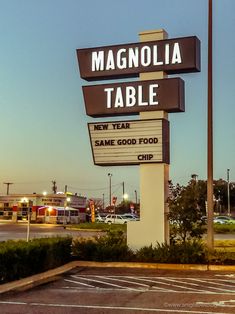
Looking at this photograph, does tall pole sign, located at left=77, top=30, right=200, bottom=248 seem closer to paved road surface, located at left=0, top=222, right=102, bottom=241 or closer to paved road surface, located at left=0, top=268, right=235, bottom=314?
paved road surface, located at left=0, top=268, right=235, bottom=314

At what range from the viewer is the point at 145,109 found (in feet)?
60.1

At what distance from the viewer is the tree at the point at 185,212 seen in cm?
1759

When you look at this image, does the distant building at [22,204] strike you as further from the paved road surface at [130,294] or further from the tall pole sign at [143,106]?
the paved road surface at [130,294]

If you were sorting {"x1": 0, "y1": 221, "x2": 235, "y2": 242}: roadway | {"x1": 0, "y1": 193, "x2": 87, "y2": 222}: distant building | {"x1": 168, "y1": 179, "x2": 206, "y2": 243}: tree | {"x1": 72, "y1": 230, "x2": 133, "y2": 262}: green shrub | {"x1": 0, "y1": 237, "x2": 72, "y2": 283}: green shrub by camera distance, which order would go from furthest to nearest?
{"x1": 0, "y1": 193, "x2": 87, "y2": 222}: distant building, {"x1": 0, "y1": 221, "x2": 235, "y2": 242}: roadway, {"x1": 168, "y1": 179, "x2": 206, "y2": 243}: tree, {"x1": 72, "y1": 230, "x2": 133, "y2": 262}: green shrub, {"x1": 0, "y1": 237, "x2": 72, "y2": 283}: green shrub

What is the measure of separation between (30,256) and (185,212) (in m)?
5.76

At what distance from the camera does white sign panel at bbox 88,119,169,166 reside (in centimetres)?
1806

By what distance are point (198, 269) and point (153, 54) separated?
7.36 m

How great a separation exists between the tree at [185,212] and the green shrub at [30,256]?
357 centimetres

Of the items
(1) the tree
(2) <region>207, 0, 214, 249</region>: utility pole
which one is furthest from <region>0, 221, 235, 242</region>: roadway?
(2) <region>207, 0, 214, 249</region>: utility pole

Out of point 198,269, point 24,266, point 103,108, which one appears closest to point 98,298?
point 24,266

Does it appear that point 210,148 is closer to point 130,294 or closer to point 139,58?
point 139,58

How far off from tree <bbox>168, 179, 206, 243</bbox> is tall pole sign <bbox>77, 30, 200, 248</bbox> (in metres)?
0.41

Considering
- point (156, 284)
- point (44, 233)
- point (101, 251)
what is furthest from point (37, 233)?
point (156, 284)

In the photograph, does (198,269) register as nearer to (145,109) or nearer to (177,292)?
(177,292)
